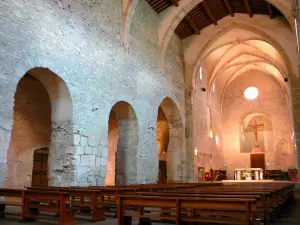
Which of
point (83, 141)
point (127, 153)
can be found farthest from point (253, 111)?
point (83, 141)

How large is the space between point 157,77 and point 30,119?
580 cm

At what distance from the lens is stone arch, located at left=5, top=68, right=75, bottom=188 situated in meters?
8.40

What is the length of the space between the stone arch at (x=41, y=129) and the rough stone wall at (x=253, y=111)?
18.8 meters

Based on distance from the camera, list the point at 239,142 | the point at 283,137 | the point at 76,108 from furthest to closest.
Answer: the point at 239,142, the point at 283,137, the point at 76,108

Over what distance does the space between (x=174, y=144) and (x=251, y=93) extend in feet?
45.2

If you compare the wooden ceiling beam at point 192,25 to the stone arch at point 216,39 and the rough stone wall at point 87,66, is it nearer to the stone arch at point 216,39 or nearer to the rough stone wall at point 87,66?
the stone arch at point 216,39

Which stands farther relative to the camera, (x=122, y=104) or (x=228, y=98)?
(x=228, y=98)

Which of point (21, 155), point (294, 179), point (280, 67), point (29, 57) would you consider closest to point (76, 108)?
point (29, 57)

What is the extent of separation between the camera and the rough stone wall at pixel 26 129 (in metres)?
10.8

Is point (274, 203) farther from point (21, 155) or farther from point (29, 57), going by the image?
point (21, 155)

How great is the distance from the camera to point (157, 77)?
14.0 m

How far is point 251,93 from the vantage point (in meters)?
27.1

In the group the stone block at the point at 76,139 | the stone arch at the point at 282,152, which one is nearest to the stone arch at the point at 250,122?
the stone arch at the point at 282,152

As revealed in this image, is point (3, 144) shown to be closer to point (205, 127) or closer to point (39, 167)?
point (39, 167)
